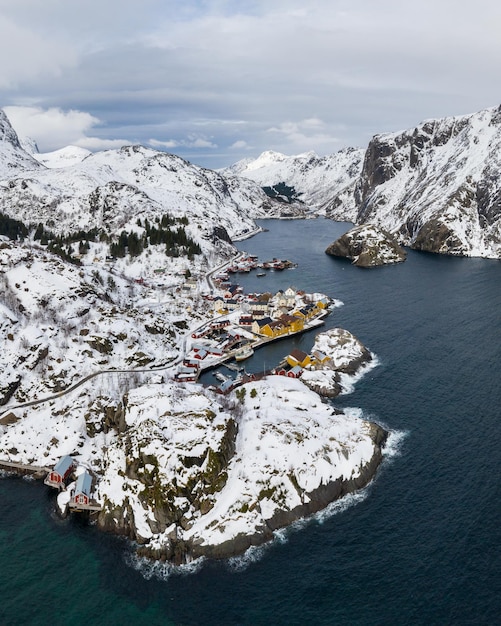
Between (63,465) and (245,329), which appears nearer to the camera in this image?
(63,465)

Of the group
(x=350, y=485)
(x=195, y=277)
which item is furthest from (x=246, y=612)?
(x=195, y=277)

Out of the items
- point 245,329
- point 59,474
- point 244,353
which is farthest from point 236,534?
point 245,329

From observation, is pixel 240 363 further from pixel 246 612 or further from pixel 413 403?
pixel 246 612

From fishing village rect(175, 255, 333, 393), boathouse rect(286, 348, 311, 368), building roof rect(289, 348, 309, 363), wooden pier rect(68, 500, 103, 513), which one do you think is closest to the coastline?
wooden pier rect(68, 500, 103, 513)

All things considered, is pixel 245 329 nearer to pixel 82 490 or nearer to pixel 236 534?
pixel 82 490

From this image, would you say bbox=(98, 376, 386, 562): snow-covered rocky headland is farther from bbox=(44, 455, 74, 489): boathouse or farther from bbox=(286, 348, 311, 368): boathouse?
bbox=(286, 348, 311, 368): boathouse

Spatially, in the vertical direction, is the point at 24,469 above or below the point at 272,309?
above

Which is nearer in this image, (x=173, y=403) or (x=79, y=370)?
(x=173, y=403)
